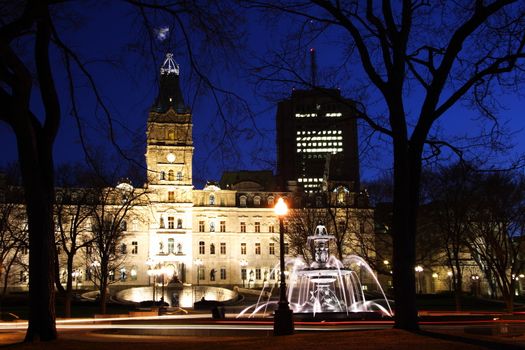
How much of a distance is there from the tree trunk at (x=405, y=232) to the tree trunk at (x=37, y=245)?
8.02 metres

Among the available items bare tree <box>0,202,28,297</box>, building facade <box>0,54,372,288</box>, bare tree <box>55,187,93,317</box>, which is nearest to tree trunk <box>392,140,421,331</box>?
bare tree <box>0,202,28,297</box>

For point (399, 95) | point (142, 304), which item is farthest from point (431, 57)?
point (142, 304)

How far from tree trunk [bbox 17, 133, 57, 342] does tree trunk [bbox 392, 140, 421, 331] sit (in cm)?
802

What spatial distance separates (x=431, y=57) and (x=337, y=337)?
23.3 ft

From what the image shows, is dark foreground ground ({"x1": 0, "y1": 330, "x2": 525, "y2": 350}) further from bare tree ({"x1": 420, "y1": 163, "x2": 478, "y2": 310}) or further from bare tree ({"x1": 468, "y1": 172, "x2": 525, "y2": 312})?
bare tree ({"x1": 468, "y1": 172, "x2": 525, "y2": 312})

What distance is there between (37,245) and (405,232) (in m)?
8.44

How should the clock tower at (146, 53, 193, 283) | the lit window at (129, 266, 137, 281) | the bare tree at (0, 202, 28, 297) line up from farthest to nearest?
the lit window at (129, 266, 137, 281) < the clock tower at (146, 53, 193, 283) < the bare tree at (0, 202, 28, 297)

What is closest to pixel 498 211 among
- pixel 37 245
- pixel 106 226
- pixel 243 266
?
pixel 106 226

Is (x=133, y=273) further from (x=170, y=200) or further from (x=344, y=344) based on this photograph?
(x=344, y=344)

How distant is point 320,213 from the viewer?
64.6 meters

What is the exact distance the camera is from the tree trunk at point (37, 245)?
13.8 meters

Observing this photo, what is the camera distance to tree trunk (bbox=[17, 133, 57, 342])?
45.2 feet

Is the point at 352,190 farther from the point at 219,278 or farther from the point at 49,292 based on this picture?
the point at 49,292

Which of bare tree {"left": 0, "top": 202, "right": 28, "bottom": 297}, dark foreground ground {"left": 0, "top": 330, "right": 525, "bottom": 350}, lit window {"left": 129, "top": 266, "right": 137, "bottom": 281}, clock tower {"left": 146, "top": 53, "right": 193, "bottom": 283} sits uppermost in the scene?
clock tower {"left": 146, "top": 53, "right": 193, "bottom": 283}
